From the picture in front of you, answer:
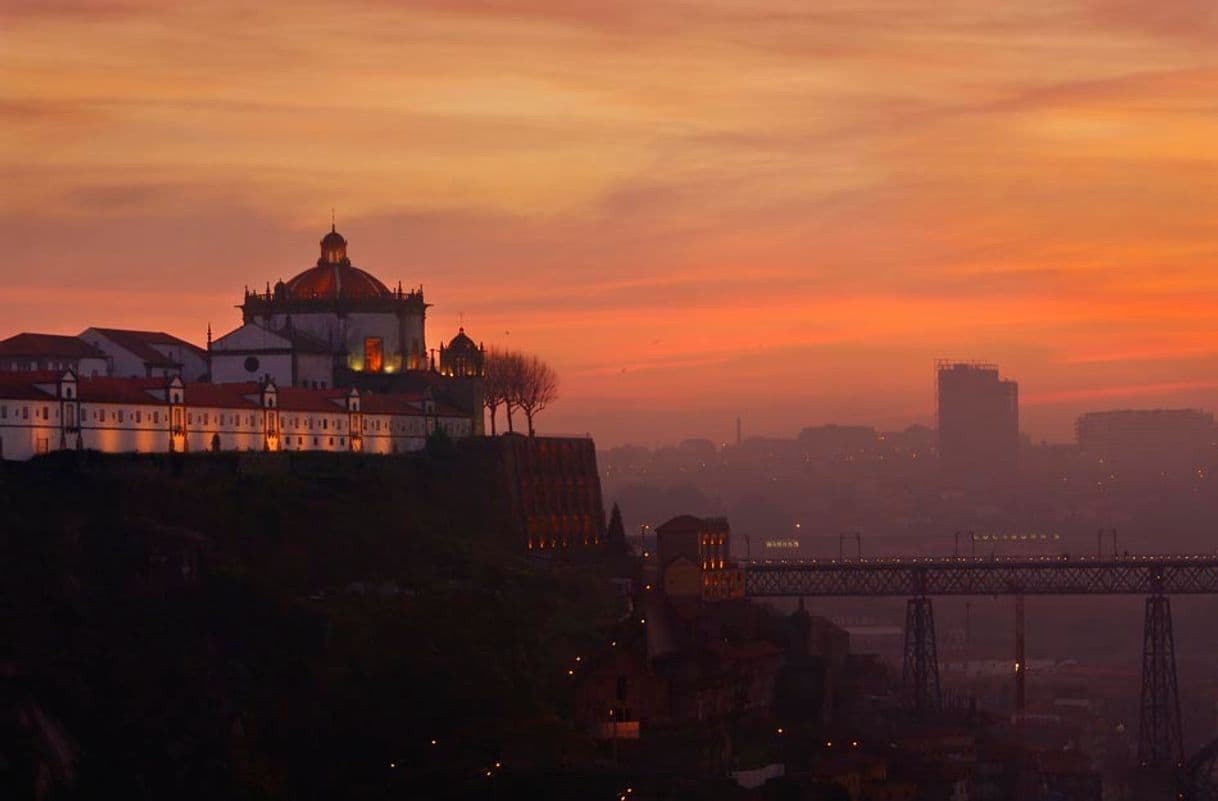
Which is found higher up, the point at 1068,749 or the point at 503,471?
the point at 503,471

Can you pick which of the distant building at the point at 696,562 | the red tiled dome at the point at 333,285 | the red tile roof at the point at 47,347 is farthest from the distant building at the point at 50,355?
the distant building at the point at 696,562

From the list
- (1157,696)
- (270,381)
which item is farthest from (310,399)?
(1157,696)

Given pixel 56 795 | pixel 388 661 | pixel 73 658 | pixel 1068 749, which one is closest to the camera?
pixel 56 795

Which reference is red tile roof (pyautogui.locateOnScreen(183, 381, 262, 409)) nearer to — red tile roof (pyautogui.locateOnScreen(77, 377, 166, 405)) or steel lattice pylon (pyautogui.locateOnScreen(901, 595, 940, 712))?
red tile roof (pyautogui.locateOnScreen(77, 377, 166, 405))

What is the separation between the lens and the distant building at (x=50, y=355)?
123 meters

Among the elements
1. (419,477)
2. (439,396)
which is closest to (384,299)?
(439,396)

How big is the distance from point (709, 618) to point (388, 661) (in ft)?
98.0

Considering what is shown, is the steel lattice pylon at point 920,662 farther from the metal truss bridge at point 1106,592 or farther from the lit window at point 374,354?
the lit window at point 374,354

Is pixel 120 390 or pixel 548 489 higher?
pixel 120 390

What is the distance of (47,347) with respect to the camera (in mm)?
125000

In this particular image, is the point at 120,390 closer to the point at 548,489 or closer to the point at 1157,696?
the point at 548,489

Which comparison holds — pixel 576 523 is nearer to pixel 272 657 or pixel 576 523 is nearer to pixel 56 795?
pixel 272 657

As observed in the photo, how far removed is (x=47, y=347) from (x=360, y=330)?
23.4m

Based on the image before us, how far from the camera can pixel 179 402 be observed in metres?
118
